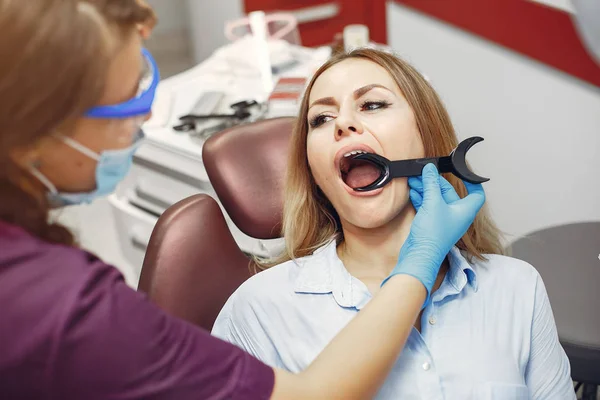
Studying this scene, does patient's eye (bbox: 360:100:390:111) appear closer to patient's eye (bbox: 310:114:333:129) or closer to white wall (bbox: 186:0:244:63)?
patient's eye (bbox: 310:114:333:129)

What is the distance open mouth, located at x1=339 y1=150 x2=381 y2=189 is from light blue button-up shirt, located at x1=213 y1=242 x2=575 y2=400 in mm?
159

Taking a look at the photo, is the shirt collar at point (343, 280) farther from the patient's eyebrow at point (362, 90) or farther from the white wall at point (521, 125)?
the white wall at point (521, 125)

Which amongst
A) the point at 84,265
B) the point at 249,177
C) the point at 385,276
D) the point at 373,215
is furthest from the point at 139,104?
the point at 249,177

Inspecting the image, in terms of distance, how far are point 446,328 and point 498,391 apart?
139 mm

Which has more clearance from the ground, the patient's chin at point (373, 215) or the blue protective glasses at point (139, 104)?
the blue protective glasses at point (139, 104)

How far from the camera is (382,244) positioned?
4.52ft

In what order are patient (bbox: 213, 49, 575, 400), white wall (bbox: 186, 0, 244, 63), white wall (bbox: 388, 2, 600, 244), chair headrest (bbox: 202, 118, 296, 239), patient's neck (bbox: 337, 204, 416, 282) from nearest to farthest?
patient (bbox: 213, 49, 575, 400) < patient's neck (bbox: 337, 204, 416, 282) < chair headrest (bbox: 202, 118, 296, 239) < white wall (bbox: 388, 2, 600, 244) < white wall (bbox: 186, 0, 244, 63)

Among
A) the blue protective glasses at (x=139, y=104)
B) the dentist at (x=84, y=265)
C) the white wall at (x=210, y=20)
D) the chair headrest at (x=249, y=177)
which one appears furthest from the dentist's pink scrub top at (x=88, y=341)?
the white wall at (x=210, y=20)

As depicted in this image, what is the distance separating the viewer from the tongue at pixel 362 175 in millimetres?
1404

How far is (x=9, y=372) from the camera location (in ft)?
2.56

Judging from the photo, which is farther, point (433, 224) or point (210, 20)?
point (210, 20)

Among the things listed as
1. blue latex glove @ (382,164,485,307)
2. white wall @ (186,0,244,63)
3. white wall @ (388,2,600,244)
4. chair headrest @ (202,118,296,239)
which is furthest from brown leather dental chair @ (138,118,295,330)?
white wall @ (186,0,244,63)

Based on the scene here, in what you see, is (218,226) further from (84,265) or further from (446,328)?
(84,265)

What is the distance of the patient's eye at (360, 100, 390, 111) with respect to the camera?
138 cm
